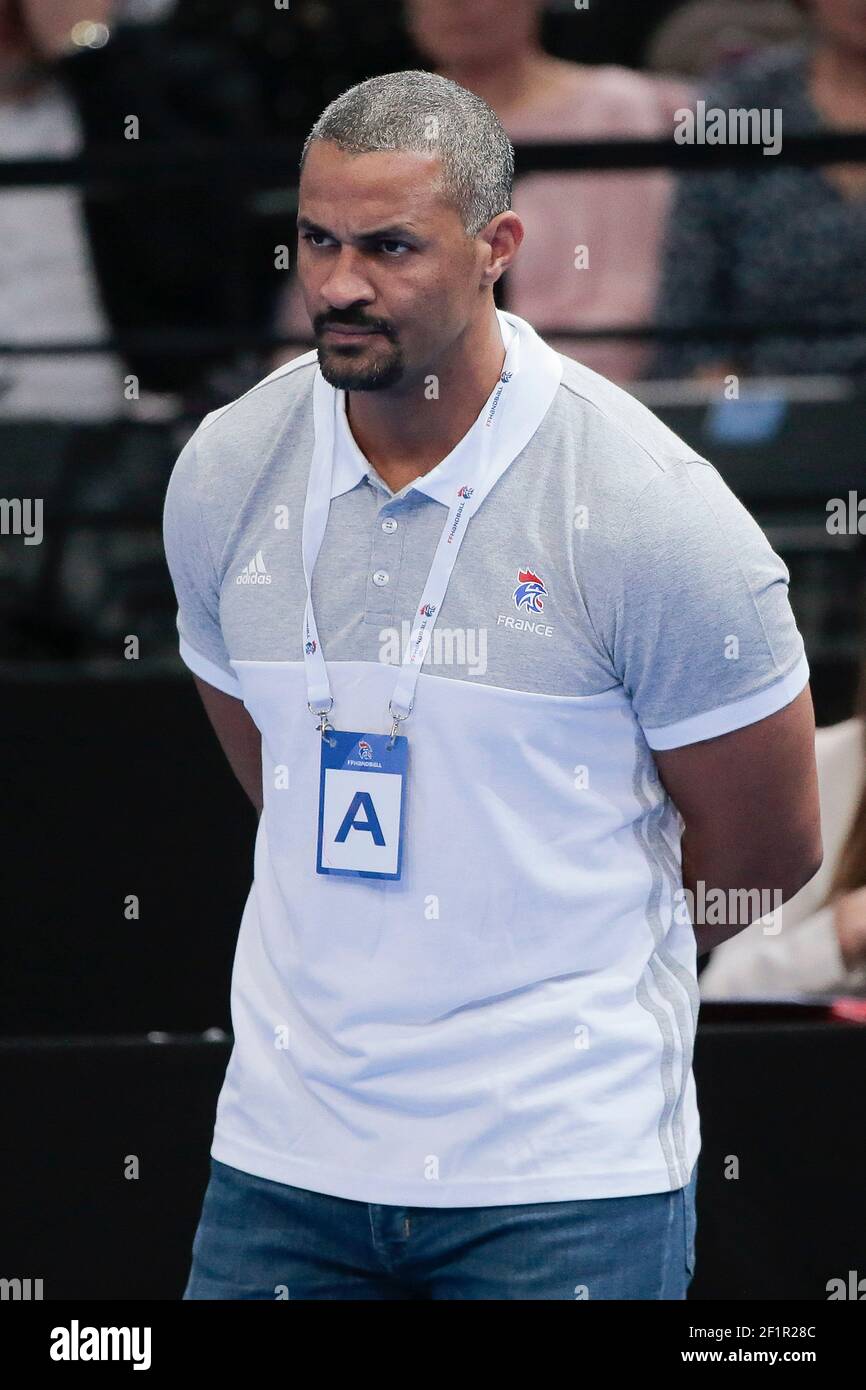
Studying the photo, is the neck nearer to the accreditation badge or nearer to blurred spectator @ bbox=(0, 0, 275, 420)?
the accreditation badge

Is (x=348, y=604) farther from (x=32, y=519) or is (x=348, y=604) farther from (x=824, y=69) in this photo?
(x=824, y=69)

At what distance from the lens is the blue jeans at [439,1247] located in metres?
1.64

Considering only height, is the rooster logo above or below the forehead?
below

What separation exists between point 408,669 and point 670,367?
245 centimetres

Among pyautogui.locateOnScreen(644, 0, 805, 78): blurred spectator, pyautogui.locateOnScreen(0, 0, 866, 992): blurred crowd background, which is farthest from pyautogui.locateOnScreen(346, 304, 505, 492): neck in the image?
pyautogui.locateOnScreen(644, 0, 805, 78): blurred spectator

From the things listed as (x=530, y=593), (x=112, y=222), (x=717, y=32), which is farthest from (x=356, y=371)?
(x=717, y=32)

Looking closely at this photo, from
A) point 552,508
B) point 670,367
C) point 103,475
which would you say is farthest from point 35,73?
point 552,508

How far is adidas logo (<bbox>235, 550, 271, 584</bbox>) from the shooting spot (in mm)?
1762

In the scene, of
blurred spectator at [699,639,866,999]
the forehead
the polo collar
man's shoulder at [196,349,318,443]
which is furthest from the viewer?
blurred spectator at [699,639,866,999]

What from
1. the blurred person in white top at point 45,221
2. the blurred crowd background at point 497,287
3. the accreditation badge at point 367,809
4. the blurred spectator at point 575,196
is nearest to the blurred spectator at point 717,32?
the blurred crowd background at point 497,287

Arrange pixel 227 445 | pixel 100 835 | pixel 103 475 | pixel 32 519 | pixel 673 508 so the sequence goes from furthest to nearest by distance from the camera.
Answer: pixel 103 475, pixel 32 519, pixel 100 835, pixel 227 445, pixel 673 508

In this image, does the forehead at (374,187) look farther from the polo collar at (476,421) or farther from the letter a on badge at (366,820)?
the letter a on badge at (366,820)

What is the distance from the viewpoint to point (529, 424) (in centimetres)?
170

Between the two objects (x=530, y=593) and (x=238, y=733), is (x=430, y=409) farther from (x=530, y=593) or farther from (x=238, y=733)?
(x=238, y=733)
